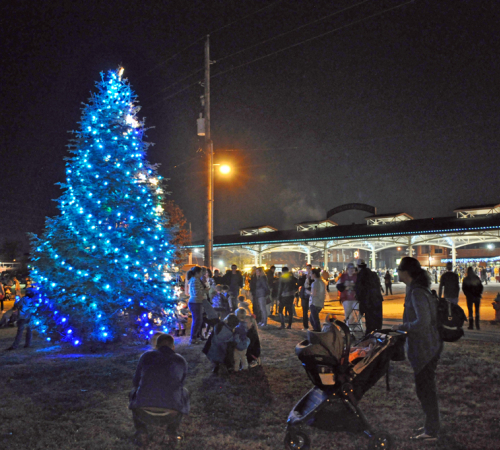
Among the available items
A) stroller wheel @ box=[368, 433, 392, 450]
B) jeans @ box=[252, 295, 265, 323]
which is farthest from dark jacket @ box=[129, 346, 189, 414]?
jeans @ box=[252, 295, 265, 323]

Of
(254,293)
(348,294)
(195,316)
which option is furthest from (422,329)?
(254,293)

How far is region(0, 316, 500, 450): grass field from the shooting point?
13.4 ft

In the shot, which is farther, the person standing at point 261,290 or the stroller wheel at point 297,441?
the person standing at point 261,290

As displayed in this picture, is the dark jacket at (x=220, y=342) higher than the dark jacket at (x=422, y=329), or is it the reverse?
the dark jacket at (x=422, y=329)

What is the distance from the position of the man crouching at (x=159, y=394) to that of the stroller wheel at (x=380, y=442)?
184 cm

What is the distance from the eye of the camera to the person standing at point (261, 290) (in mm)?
12250

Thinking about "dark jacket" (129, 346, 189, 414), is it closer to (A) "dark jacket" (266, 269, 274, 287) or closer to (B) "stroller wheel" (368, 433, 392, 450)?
(B) "stroller wheel" (368, 433, 392, 450)

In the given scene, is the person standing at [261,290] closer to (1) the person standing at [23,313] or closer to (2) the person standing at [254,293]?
(2) the person standing at [254,293]

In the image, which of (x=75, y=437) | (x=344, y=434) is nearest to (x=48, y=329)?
(x=75, y=437)

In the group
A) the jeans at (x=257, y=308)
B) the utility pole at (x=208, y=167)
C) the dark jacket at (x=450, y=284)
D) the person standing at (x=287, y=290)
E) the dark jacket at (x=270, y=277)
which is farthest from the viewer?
the dark jacket at (x=270, y=277)

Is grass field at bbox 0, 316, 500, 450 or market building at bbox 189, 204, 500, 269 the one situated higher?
market building at bbox 189, 204, 500, 269

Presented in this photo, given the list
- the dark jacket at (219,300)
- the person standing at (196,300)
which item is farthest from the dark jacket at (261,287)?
the person standing at (196,300)

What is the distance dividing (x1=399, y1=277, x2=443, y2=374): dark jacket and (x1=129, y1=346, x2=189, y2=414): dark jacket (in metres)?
2.35

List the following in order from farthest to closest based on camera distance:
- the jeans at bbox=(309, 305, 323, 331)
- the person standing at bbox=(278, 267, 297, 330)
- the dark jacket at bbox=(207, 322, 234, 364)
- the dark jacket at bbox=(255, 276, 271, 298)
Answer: the dark jacket at bbox=(255, 276, 271, 298), the person standing at bbox=(278, 267, 297, 330), the jeans at bbox=(309, 305, 323, 331), the dark jacket at bbox=(207, 322, 234, 364)
